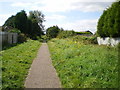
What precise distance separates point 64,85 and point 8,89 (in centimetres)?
193

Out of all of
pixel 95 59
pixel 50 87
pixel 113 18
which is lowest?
pixel 50 87

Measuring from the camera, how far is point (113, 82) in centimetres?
676

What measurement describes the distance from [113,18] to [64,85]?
12.9 m

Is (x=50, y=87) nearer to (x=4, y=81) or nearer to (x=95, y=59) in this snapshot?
(x=4, y=81)

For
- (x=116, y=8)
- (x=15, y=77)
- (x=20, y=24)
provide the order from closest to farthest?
(x=15, y=77) < (x=116, y=8) < (x=20, y=24)

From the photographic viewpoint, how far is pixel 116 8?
59.5 feet

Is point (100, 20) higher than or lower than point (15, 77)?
higher

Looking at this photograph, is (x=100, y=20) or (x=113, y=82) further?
(x=100, y=20)

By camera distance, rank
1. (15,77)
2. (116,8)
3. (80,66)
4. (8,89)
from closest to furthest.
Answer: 1. (8,89)
2. (15,77)
3. (80,66)
4. (116,8)

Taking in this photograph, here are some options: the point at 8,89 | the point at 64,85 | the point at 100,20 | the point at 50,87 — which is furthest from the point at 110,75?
the point at 100,20

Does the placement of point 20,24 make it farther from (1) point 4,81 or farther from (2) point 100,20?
(1) point 4,81

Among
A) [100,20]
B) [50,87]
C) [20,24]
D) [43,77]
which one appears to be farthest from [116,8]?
[20,24]

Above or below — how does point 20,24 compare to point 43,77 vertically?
above

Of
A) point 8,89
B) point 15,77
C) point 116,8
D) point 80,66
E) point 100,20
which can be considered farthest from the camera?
point 100,20
